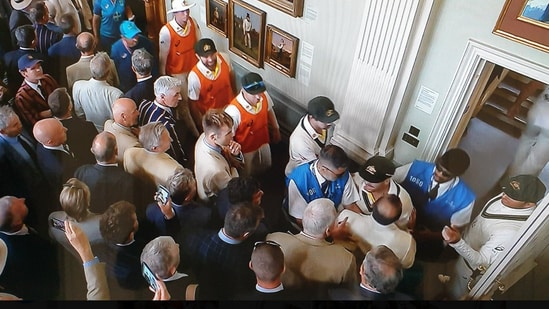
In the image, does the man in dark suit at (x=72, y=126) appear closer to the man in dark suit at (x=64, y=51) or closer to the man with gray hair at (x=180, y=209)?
the man in dark suit at (x=64, y=51)

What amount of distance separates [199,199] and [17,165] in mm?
1030

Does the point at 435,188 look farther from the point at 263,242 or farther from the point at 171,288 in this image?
the point at 171,288

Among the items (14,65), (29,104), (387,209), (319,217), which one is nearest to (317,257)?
(319,217)

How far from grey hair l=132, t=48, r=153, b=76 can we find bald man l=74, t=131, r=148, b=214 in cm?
67

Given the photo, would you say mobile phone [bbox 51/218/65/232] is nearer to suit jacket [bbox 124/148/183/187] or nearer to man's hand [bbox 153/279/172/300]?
suit jacket [bbox 124/148/183/187]

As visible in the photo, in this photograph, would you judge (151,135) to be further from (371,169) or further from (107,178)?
(371,169)

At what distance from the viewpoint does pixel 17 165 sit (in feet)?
8.39

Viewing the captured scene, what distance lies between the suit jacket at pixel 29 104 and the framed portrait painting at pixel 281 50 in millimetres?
1571

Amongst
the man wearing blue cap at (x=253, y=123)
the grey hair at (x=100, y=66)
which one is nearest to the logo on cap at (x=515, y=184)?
the man wearing blue cap at (x=253, y=123)

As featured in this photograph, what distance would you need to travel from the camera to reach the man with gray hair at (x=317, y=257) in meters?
2.13

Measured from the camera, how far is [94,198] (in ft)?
A: 7.66

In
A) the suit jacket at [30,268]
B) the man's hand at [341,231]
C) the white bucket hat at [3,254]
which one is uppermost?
the man's hand at [341,231]

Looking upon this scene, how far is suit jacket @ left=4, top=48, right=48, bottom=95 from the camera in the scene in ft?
10.5

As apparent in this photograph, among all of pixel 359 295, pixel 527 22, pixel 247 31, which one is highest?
pixel 527 22
